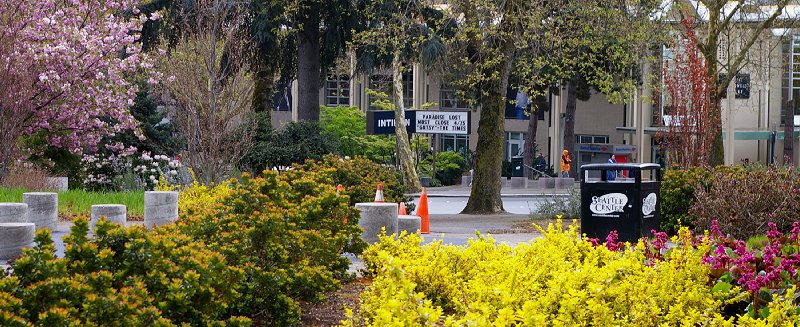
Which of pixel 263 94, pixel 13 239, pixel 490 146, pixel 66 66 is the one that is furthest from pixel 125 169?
pixel 13 239

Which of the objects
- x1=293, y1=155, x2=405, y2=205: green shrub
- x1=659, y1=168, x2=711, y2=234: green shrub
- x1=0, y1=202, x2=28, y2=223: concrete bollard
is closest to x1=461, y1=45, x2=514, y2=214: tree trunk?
x1=293, y1=155, x2=405, y2=205: green shrub

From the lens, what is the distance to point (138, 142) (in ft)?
123

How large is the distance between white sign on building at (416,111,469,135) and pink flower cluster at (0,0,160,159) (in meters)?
12.2

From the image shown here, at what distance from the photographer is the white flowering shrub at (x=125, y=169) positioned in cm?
3139

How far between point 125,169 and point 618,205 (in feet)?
70.5

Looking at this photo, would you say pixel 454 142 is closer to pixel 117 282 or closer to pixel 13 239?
pixel 13 239

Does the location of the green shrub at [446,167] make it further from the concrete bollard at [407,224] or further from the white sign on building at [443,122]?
the concrete bollard at [407,224]

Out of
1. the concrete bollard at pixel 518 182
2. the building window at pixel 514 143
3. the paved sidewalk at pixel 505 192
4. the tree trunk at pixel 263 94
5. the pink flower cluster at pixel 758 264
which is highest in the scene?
the tree trunk at pixel 263 94

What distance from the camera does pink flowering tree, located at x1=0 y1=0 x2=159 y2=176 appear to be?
26297 mm

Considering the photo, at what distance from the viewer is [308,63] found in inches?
1513

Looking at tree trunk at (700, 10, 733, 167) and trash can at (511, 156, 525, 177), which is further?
trash can at (511, 156, 525, 177)

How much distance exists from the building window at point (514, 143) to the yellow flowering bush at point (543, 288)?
5956cm

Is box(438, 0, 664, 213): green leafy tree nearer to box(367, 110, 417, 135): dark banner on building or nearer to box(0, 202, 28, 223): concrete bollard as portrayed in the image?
→ box(367, 110, 417, 135): dark banner on building

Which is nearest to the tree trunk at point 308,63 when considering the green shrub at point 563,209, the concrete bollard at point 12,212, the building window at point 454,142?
the green shrub at point 563,209
